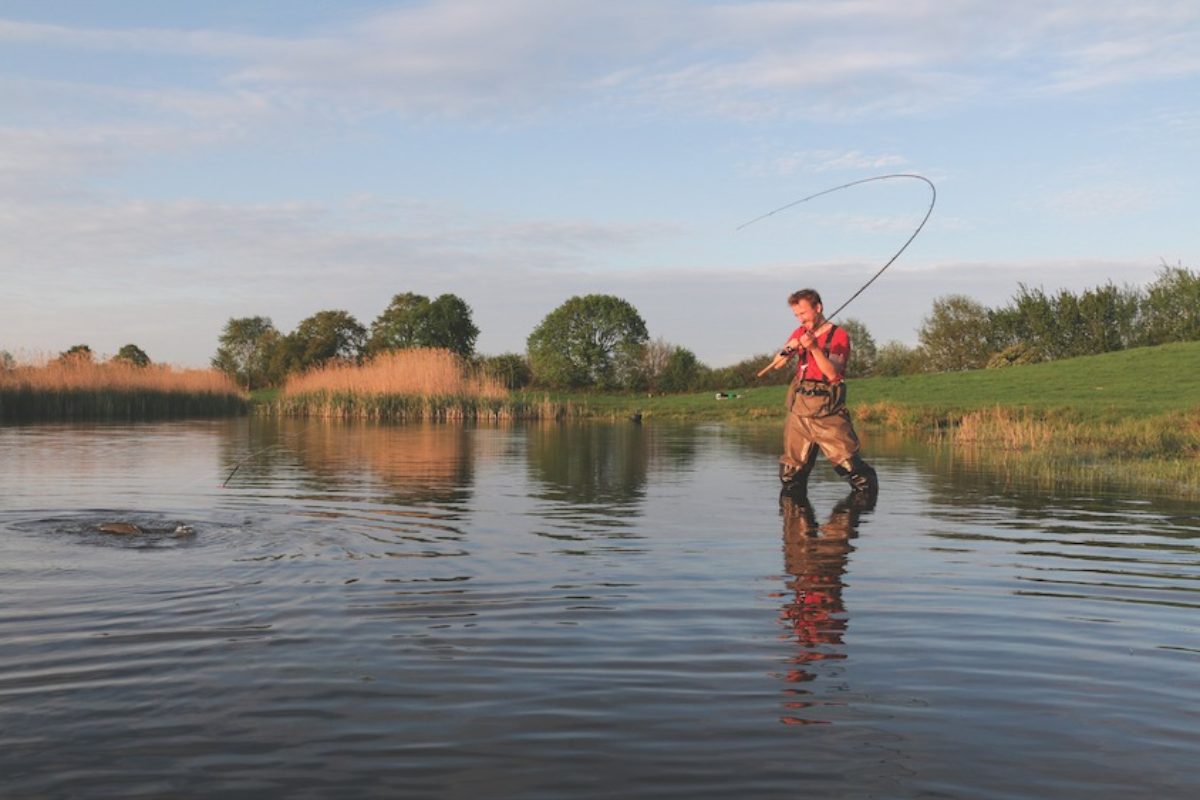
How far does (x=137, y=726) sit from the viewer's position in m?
4.65

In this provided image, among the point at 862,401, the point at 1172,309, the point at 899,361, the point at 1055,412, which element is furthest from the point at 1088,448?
the point at 899,361

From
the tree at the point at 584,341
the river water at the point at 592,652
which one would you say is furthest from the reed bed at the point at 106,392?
the tree at the point at 584,341

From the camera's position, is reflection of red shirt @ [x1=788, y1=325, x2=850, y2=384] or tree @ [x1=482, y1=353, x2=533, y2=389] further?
tree @ [x1=482, y1=353, x2=533, y2=389]

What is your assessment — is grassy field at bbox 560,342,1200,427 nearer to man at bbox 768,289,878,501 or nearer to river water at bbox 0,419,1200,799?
man at bbox 768,289,878,501

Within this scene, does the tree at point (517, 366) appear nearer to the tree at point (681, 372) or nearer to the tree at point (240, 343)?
the tree at point (681, 372)

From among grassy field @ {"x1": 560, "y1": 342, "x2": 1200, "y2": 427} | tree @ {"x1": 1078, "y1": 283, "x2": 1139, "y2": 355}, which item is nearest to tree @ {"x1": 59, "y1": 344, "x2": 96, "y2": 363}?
grassy field @ {"x1": 560, "y1": 342, "x2": 1200, "y2": 427}

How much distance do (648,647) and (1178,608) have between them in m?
4.12

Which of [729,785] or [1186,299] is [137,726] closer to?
[729,785]

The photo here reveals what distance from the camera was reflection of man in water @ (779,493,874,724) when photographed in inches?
230

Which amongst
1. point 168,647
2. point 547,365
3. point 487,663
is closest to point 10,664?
point 168,647

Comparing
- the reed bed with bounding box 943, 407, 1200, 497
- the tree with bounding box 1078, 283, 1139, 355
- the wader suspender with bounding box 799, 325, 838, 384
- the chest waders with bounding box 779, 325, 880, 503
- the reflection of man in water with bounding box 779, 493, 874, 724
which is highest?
the tree with bounding box 1078, 283, 1139, 355

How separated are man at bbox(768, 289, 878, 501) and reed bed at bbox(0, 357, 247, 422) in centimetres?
3300

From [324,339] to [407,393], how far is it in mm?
56339

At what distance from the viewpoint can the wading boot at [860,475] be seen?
1301cm
